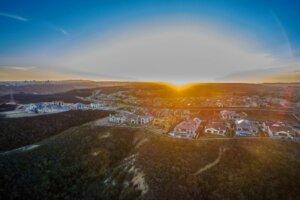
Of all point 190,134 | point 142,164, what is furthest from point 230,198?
point 190,134

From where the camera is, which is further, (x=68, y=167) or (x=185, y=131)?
(x=185, y=131)

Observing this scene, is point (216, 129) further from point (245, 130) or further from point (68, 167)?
point (68, 167)

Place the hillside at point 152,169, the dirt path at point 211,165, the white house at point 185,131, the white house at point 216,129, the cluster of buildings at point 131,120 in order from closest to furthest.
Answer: the hillside at point 152,169
the dirt path at point 211,165
the white house at point 185,131
the white house at point 216,129
the cluster of buildings at point 131,120

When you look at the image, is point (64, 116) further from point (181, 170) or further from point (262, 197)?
point (262, 197)

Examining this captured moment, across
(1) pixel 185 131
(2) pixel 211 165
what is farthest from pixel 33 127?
(2) pixel 211 165

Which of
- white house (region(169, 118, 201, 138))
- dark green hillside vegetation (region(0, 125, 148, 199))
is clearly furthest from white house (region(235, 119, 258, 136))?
dark green hillside vegetation (region(0, 125, 148, 199))

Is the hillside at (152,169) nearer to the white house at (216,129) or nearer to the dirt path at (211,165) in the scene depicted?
the dirt path at (211,165)

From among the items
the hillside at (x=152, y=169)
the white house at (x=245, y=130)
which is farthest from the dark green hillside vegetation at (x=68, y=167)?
the white house at (x=245, y=130)
